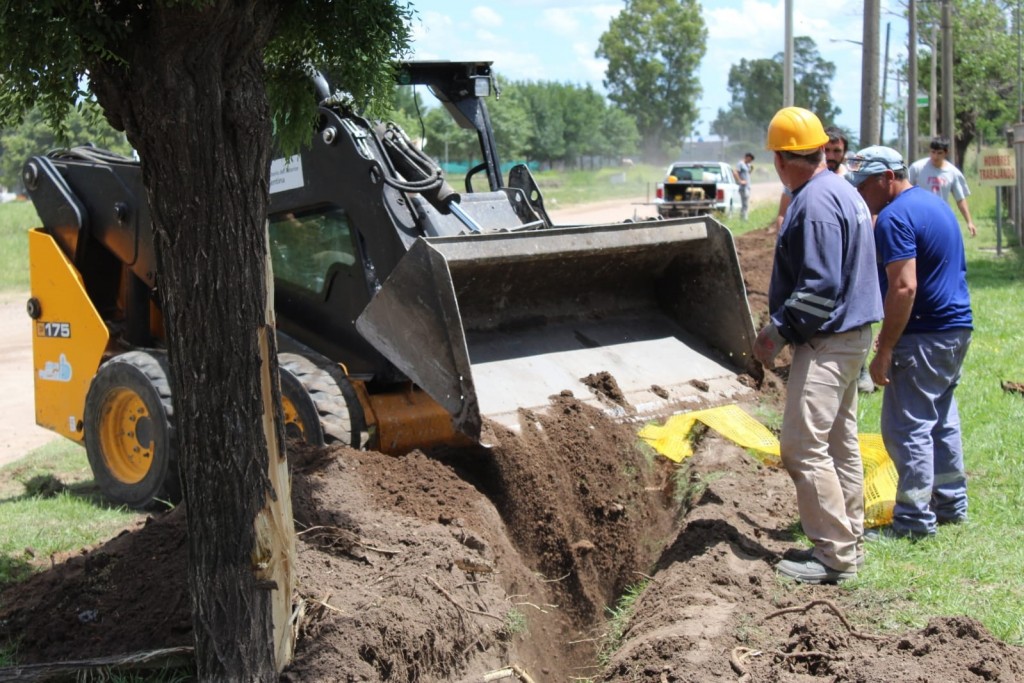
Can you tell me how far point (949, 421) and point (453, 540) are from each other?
2607mm

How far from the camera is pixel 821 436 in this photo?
505 centimetres

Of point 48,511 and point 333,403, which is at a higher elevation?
point 333,403

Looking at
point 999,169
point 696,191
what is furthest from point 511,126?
point 999,169

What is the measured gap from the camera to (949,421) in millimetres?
5727

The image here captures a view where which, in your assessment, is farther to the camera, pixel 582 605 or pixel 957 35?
pixel 957 35

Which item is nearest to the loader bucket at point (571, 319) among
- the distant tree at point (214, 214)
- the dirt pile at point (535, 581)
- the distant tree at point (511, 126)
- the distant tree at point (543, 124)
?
the dirt pile at point (535, 581)

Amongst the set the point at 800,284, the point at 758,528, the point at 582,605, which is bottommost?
the point at 582,605

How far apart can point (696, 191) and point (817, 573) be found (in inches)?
952

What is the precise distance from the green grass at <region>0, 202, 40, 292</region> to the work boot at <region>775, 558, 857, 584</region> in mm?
13828

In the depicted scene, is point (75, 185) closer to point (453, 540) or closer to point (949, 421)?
point (453, 540)

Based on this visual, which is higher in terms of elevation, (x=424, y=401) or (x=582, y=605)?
(x=424, y=401)

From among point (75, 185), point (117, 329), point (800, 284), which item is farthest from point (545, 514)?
point (75, 185)

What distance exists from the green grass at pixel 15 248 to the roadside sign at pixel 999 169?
14487 mm

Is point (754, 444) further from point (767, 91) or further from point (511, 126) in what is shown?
point (767, 91)
